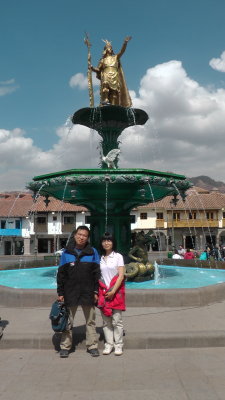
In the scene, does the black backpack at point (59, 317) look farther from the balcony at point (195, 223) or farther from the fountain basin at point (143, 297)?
the balcony at point (195, 223)

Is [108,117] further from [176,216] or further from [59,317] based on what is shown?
[176,216]

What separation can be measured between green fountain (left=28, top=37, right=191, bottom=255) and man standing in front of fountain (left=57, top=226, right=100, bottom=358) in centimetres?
474

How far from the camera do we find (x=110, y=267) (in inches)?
197

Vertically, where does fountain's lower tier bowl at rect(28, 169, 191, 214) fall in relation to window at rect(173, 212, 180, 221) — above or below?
below

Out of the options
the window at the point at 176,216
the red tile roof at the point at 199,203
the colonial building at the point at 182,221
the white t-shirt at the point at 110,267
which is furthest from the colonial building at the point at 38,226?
the white t-shirt at the point at 110,267

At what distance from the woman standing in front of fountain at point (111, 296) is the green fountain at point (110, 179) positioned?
4.58 metres

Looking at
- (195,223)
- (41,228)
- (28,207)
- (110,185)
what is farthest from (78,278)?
(28,207)

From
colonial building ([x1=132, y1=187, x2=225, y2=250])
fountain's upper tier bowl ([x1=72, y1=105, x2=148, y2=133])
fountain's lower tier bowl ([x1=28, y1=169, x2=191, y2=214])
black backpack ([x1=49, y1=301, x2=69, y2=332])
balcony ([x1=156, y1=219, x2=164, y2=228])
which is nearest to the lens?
black backpack ([x1=49, y1=301, x2=69, y2=332])

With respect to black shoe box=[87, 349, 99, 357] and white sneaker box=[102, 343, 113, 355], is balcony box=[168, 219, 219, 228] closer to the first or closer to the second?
white sneaker box=[102, 343, 113, 355]

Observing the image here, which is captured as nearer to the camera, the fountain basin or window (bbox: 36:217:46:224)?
the fountain basin

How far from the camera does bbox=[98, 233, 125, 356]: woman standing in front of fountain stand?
16.0ft

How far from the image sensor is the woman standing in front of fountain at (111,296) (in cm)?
487

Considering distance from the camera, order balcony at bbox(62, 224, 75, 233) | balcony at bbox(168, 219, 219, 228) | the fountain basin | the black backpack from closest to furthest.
Answer: 1. the black backpack
2. the fountain basin
3. balcony at bbox(62, 224, 75, 233)
4. balcony at bbox(168, 219, 219, 228)

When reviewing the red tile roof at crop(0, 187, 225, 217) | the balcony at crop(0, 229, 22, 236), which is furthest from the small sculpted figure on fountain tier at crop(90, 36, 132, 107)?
the balcony at crop(0, 229, 22, 236)
